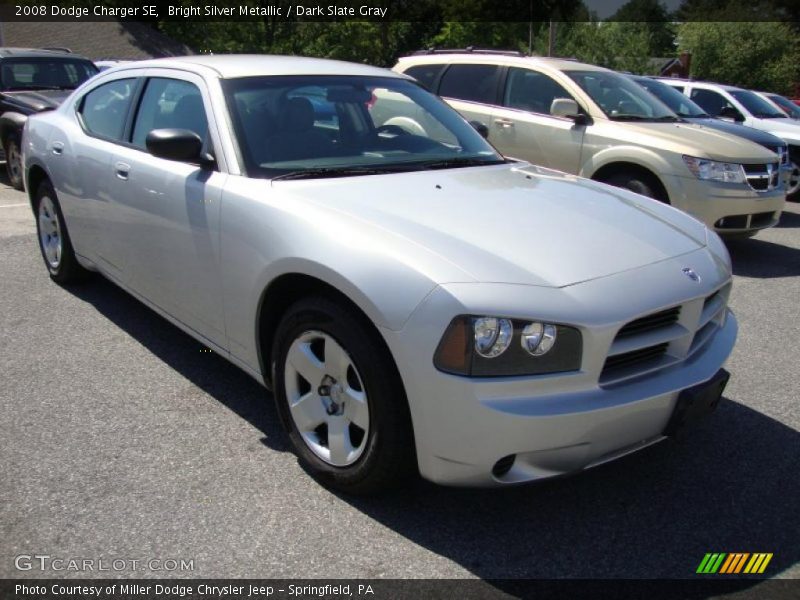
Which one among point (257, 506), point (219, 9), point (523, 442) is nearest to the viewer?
point (523, 442)

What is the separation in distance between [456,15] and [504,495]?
53.3m

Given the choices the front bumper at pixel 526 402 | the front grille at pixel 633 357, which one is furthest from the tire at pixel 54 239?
the front grille at pixel 633 357

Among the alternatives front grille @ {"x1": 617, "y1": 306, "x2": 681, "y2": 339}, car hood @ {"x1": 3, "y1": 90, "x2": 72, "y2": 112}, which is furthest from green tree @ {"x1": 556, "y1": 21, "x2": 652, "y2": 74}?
front grille @ {"x1": 617, "y1": 306, "x2": 681, "y2": 339}

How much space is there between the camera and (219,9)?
43.1 meters

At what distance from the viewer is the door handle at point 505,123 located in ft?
25.7

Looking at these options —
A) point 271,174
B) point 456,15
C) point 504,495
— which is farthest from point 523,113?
point 456,15

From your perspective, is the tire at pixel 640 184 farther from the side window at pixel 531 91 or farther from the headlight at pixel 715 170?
the side window at pixel 531 91

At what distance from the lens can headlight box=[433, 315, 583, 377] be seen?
2.40 metres

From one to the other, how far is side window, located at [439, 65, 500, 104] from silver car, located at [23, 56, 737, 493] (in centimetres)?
404

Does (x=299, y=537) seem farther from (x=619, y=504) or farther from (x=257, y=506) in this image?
(x=619, y=504)

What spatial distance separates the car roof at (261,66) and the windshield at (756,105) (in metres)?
9.43

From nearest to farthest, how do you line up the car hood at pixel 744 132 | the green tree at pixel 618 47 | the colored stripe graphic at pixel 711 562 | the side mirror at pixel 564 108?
the colored stripe graphic at pixel 711 562 < the side mirror at pixel 564 108 < the car hood at pixel 744 132 < the green tree at pixel 618 47

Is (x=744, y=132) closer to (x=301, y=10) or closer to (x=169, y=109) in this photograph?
(x=169, y=109)

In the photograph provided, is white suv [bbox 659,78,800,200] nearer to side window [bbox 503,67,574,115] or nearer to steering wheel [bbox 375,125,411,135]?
side window [bbox 503,67,574,115]
